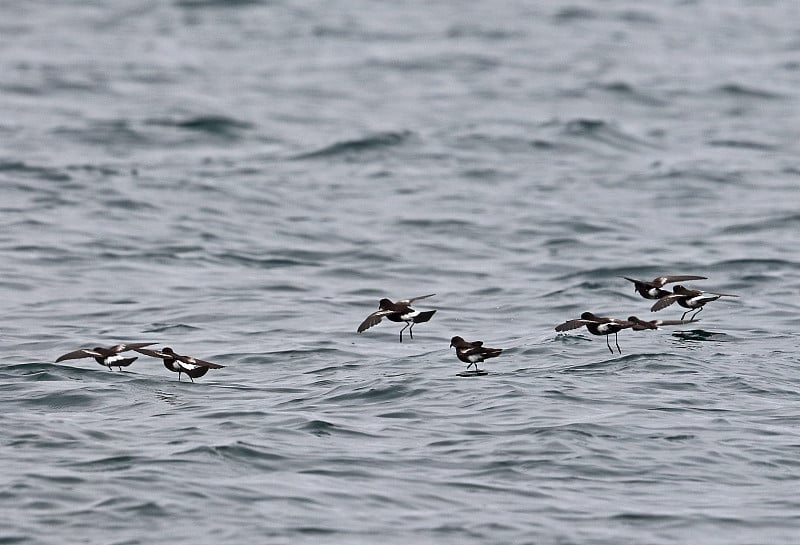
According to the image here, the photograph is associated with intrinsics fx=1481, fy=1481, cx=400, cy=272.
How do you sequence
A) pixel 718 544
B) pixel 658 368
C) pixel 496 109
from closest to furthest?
pixel 718 544
pixel 658 368
pixel 496 109

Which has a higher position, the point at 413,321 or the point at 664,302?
the point at 664,302

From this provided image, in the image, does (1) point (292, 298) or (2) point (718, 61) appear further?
(2) point (718, 61)

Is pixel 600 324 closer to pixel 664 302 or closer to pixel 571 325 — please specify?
pixel 571 325

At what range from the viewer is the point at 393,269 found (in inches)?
853

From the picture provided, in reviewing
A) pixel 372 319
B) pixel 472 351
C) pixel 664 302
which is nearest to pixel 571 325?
pixel 472 351

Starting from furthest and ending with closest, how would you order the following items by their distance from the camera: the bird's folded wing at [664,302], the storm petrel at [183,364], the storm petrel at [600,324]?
the bird's folded wing at [664,302] < the storm petrel at [600,324] < the storm petrel at [183,364]

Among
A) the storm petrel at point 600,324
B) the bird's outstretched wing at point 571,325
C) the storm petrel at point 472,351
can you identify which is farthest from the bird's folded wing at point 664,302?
the storm petrel at point 472,351

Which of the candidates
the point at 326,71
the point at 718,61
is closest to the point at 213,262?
the point at 326,71

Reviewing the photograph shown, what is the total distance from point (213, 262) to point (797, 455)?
11.7 meters

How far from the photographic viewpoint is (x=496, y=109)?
115ft

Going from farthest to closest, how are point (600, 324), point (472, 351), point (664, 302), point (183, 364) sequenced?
point (664, 302) → point (600, 324) → point (472, 351) → point (183, 364)

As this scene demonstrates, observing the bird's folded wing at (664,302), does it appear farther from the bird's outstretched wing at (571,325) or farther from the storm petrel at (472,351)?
the storm petrel at (472,351)

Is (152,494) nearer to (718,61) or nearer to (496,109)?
(496,109)

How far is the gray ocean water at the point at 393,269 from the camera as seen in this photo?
11047 mm
